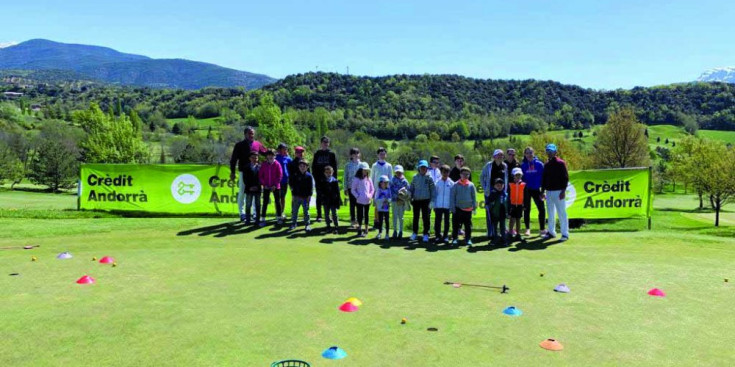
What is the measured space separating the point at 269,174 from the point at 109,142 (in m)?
54.7

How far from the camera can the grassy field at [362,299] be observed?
4.71m

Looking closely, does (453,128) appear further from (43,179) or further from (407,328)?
(407,328)

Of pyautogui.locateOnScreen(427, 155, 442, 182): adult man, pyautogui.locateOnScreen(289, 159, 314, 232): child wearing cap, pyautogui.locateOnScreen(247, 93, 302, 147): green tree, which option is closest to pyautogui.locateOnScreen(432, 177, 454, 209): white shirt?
pyautogui.locateOnScreen(427, 155, 442, 182): adult man

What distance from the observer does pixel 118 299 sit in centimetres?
635

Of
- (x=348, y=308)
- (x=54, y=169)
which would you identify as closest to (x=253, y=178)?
(x=348, y=308)

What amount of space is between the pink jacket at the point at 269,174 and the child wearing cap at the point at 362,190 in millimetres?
2047

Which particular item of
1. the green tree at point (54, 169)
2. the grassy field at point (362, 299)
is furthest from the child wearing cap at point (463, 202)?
the green tree at point (54, 169)

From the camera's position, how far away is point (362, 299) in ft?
21.2

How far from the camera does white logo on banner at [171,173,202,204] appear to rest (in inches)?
599

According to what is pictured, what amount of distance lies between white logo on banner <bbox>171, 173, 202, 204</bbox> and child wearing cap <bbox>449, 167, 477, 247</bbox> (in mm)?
8186

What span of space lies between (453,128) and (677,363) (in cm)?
14213

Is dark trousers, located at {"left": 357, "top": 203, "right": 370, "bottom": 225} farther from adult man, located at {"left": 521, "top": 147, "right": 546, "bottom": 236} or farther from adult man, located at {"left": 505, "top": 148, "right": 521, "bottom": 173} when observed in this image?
adult man, located at {"left": 521, "top": 147, "right": 546, "bottom": 236}

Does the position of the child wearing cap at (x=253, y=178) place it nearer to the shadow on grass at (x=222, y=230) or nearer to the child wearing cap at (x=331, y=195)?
the shadow on grass at (x=222, y=230)

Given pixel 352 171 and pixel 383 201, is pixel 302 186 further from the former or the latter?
pixel 383 201
